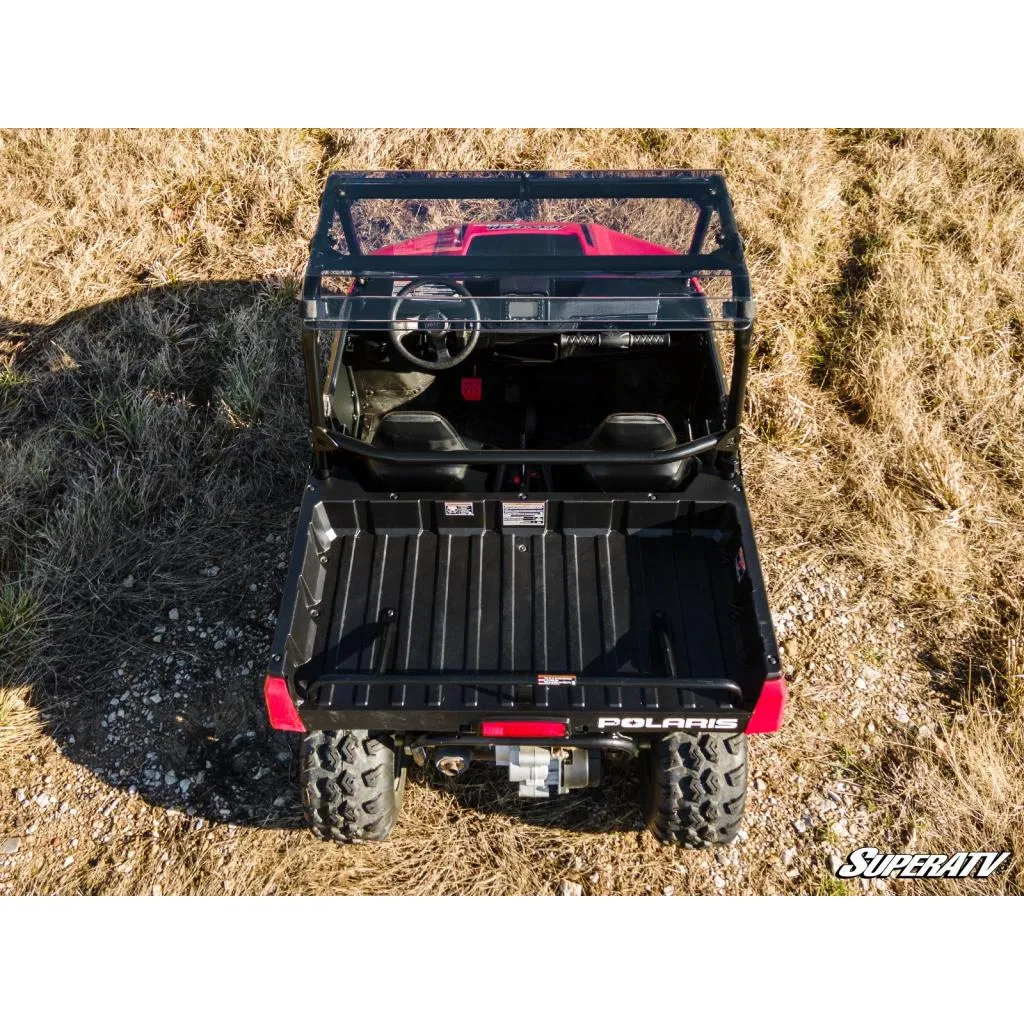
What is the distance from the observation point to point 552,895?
3449 mm

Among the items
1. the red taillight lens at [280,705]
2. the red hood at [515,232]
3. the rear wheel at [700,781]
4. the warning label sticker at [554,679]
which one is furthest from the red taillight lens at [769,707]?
the red hood at [515,232]

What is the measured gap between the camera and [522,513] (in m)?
3.37

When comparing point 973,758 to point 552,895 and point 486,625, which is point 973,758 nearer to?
point 552,895

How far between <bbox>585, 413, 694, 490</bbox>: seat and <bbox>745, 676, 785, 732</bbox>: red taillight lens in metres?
0.92

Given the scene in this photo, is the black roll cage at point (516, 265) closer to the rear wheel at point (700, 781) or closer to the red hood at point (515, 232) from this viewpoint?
the red hood at point (515, 232)

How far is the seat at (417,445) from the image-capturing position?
3180 mm

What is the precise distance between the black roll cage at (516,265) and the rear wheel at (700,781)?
102 centimetres

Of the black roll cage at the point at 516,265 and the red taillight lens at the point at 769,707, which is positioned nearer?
the red taillight lens at the point at 769,707

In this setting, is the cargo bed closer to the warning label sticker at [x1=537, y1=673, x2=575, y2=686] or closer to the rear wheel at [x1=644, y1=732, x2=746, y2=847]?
the warning label sticker at [x1=537, y1=673, x2=575, y2=686]

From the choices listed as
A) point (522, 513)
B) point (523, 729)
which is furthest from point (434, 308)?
point (523, 729)

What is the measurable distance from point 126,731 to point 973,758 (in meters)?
3.72

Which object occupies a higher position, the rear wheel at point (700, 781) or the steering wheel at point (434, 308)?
the steering wheel at point (434, 308)

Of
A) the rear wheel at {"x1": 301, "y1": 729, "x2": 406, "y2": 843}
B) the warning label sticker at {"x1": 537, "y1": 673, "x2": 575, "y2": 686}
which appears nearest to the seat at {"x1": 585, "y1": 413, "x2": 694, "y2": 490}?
the warning label sticker at {"x1": 537, "y1": 673, "x2": 575, "y2": 686}

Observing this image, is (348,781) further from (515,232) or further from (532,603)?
(515,232)
